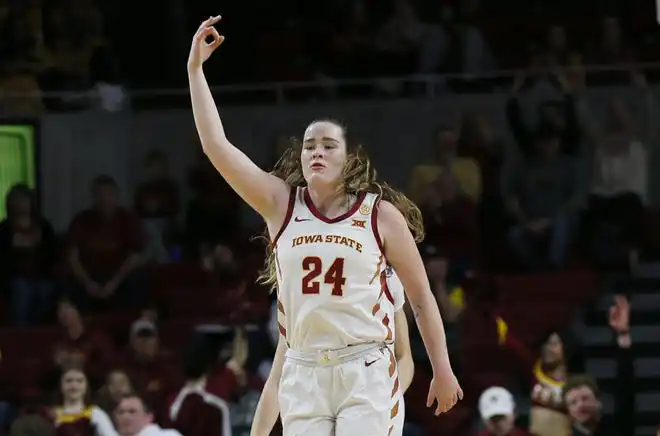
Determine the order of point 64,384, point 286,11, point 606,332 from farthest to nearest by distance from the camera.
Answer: point 286,11 < point 606,332 < point 64,384

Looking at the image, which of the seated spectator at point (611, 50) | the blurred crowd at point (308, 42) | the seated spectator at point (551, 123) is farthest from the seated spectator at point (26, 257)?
the seated spectator at point (611, 50)

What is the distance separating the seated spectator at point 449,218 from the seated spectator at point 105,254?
94.5 inches

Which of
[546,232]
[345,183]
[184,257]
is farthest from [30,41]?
[345,183]

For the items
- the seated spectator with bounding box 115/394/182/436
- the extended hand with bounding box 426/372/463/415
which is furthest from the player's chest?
the seated spectator with bounding box 115/394/182/436

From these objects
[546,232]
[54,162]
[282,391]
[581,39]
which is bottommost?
[282,391]

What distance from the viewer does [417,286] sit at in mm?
6355

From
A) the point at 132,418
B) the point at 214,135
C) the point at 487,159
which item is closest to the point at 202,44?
the point at 214,135

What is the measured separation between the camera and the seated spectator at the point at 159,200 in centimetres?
1396

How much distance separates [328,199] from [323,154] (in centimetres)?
20

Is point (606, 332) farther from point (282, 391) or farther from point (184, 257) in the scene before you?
point (282, 391)

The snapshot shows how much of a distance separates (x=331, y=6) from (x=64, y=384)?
552cm

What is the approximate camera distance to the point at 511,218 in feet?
44.7

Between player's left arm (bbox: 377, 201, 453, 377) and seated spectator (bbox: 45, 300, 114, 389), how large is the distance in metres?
5.49

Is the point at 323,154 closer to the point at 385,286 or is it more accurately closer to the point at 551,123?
the point at 385,286
